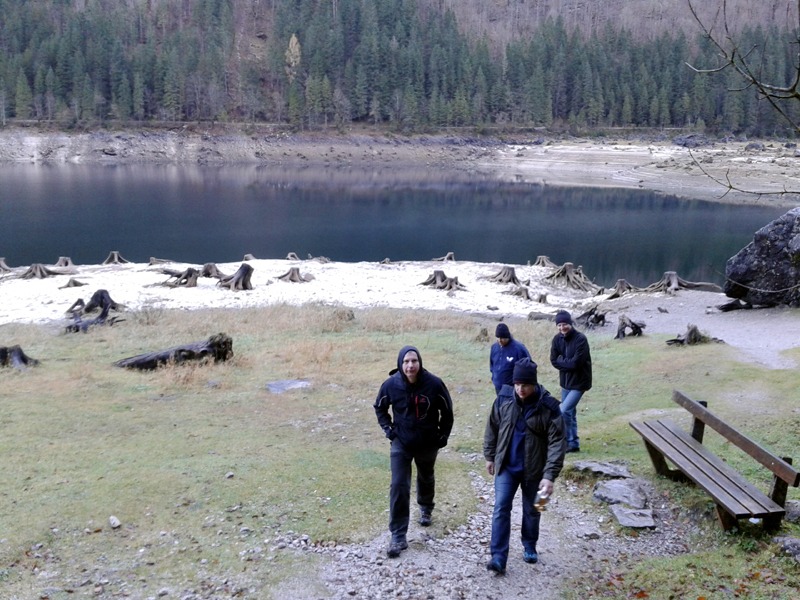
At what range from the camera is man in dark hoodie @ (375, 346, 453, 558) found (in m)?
6.87

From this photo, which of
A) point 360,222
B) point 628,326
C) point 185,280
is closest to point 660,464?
point 628,326

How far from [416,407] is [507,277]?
88.5 ft

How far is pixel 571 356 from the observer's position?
9.38 metres

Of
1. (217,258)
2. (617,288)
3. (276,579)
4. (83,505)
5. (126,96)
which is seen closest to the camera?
(276,579)

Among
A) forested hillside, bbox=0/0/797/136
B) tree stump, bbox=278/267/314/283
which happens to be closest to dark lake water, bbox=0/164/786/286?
tree stump, bbox=278/267/314/283

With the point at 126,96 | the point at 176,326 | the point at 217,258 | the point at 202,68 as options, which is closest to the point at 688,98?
the point at 202,68

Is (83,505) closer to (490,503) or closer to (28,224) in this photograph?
(490,503)

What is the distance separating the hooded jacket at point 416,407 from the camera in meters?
6.87

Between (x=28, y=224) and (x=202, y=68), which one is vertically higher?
(x=202, y=68)

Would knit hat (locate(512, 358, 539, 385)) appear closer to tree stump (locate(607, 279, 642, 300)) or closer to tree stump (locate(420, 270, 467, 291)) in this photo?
tree stump (locate(420, 270, 467, 291))

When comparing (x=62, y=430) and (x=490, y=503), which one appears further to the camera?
(x=62, y=430)

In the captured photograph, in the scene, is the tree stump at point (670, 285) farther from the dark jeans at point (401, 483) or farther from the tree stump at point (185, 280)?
the dark jeans at point (401, 483)

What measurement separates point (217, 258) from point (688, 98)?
11081 cm

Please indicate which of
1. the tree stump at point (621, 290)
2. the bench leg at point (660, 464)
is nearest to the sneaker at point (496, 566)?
the bench leg at point (660, 464)
